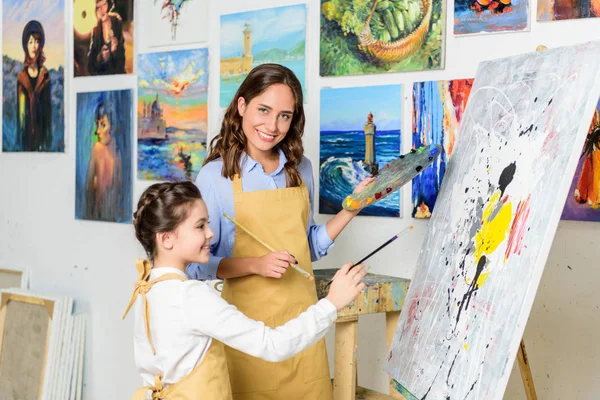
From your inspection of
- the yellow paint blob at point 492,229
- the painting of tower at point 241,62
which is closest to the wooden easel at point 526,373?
the yellow paint blob at point 492,229

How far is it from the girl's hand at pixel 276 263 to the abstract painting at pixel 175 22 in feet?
5.20

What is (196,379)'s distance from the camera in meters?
1.84

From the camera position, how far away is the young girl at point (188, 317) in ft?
5.88

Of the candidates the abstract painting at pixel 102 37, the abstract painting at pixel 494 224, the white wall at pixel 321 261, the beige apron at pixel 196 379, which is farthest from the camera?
the abstract painting at pixel 102 37

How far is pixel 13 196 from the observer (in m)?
4.36

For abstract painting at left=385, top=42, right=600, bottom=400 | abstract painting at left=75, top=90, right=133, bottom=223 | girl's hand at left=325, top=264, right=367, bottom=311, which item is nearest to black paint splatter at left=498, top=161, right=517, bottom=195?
abstract painting at left=385, top=42, right=600, bottom=400

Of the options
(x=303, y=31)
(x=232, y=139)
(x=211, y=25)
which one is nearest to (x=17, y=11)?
(x=211, y=25)

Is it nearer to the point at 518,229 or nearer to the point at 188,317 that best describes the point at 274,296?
the point at 188,317

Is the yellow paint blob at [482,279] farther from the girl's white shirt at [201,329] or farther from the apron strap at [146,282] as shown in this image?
the apron strap at [146,282]

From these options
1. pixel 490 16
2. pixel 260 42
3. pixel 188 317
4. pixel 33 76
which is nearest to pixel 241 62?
pixel 260 42

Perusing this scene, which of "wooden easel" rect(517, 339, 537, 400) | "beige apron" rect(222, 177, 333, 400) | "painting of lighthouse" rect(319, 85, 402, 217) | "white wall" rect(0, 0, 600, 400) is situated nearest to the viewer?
"wooden easel" rect(517, 339, 537, 400)

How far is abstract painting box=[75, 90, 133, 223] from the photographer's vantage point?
380cm

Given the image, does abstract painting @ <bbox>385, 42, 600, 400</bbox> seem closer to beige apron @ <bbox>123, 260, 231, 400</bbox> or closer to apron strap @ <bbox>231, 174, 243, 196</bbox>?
beige apron @ <bbox>123, 260, 231, 400</bbox>

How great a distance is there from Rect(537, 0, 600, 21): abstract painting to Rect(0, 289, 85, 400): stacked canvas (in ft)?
8.53
